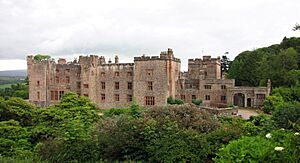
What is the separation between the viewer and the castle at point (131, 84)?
3347cm

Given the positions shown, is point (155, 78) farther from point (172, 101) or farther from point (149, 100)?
point (172, 101)

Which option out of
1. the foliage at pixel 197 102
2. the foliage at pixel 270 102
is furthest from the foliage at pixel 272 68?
the foliage at pixel 197 102

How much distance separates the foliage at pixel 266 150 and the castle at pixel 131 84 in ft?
76.6

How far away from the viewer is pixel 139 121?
595 inches

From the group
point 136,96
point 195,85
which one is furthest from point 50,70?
point 195,85

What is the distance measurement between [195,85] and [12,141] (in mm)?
22520

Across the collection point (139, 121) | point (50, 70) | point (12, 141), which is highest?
point (50, 70)

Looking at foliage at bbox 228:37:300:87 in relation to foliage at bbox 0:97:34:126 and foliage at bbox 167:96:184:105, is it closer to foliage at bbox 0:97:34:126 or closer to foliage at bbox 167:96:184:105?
foliage at bbox 167:96:184:105

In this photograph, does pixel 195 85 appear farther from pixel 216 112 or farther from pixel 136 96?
pixel 216 112

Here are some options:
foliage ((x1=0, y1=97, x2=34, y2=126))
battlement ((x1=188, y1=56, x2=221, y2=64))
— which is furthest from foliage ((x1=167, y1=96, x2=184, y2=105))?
foliage ((x1=0, y1=97, x2=34, y2=126))

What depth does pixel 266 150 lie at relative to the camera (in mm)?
8609

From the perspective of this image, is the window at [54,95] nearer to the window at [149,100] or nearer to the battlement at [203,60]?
the window at [149,100]

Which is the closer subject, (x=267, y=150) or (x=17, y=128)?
(x=267, y=150)

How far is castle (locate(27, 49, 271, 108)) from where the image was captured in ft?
110
